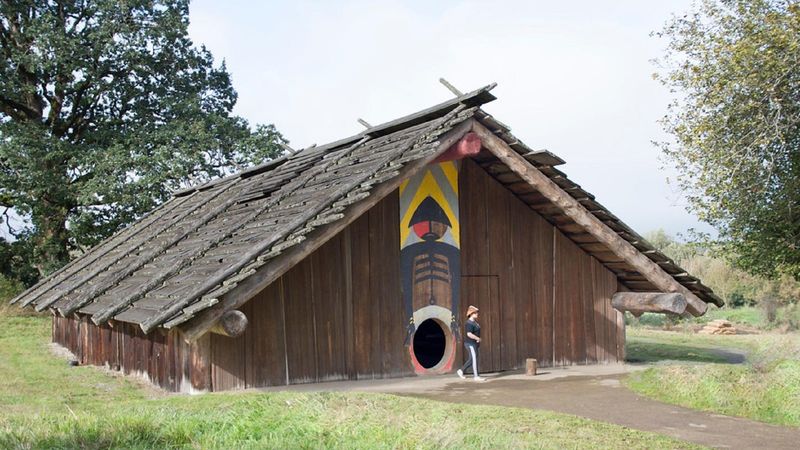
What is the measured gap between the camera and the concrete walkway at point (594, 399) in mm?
8633

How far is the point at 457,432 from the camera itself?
7598 millimetres

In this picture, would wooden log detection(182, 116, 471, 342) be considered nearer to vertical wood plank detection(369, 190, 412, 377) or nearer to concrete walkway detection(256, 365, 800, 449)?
vertical wood plank detection(369, 190, 412, 377)

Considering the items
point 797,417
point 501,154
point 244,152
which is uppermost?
point 244,152

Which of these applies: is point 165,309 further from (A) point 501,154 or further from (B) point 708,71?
(B) point 708,71

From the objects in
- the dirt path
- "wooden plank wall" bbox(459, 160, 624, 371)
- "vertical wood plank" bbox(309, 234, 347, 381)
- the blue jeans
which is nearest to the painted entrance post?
"wooden plank wall" bbox(459, 160, 624, 371)

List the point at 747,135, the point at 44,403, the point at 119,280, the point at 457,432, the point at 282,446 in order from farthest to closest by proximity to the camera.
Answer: the point at 747,135 < the point at 119,280 < the point at 44,403 < the point at 457,432 < the point at 282,446

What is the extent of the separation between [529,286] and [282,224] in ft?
18.2

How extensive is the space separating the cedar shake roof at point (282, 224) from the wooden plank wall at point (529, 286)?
0.32 meters

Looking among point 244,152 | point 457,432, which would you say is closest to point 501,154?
point 457,432

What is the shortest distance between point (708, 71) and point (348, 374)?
1167cm

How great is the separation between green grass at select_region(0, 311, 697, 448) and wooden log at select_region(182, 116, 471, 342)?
0.99 m

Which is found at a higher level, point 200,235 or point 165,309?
point 200,235

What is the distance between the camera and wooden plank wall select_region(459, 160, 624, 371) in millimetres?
14891

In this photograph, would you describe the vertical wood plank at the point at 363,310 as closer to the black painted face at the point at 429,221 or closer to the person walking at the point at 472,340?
the black painted face at the point at 429,221
